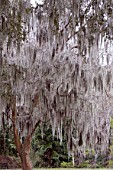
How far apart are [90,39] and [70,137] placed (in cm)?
522

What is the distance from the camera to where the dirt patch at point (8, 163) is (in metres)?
13.6

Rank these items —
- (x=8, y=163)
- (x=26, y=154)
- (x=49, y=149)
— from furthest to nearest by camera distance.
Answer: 1. (x=49, y=149)
2. (x=8, y=163)
3. (x=26, y=154)

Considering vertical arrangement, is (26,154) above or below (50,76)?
below

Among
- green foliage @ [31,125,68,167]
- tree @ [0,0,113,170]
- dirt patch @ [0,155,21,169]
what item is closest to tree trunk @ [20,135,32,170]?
tree @ [0,0,113,170]

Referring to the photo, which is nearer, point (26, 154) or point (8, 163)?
point (26, 154)

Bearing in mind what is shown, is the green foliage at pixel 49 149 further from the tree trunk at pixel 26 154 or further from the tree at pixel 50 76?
the tree trunk at pixel 26 154

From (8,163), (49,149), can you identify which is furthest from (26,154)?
(49,149)

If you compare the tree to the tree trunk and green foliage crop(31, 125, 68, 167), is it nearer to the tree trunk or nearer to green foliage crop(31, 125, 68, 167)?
the tree trunk

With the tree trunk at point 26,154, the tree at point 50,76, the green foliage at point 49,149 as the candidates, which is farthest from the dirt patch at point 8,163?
the tree trunk at point 26,154

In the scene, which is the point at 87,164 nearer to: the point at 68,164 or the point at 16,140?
the point at 68,164

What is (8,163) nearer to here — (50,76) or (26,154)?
(26,154)

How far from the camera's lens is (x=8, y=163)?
1366 cm

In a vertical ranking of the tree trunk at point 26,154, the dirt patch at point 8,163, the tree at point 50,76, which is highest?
the tree at point 50,76

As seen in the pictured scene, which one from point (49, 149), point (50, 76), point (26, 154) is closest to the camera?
point (50, 76)
